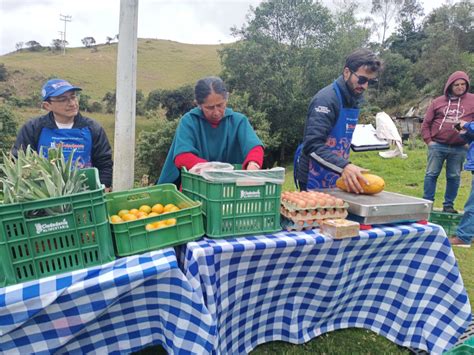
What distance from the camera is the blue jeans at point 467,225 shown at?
4.68 m

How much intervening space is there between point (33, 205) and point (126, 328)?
90 cm

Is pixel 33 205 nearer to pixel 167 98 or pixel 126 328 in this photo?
pixel 126 328

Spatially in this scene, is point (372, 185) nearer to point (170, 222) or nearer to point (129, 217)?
point (170, 222)

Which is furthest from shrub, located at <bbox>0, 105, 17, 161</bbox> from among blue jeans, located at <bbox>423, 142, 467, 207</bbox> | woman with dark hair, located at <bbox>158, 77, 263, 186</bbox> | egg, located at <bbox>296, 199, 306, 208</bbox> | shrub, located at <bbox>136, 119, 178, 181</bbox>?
egg, located at <bbox>296, 199, 306, 208</bbox>

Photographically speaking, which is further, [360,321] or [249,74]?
[249,74]

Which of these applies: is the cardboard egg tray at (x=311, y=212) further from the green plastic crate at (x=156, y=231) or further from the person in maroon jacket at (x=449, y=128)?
the person in maroon jacket at (x=449, y=128)

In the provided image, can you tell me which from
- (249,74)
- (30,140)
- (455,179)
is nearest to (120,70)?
(30,140)

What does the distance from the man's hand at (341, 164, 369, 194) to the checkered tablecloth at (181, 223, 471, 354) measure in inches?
14.3

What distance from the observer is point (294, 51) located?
25.6 meters

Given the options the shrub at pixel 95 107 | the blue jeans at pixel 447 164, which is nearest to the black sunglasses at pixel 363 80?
the blue jeans at pixel 447 164

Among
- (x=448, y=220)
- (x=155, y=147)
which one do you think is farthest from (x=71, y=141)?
(x=155, y=147)

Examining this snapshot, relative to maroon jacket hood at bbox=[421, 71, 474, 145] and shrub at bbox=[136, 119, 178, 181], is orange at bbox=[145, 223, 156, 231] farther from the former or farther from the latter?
shrub at bbox=[136, 119, 178, 181]

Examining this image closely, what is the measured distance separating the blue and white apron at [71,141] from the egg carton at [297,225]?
1846 millimetres

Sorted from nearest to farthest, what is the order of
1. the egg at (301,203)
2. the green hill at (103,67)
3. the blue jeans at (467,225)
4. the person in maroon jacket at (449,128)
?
1. the egg at (301,203)
2. the blue jeans at (467,225)
3. the person in maroon jacket at (449,128)
4. the green hill at (103,67)
